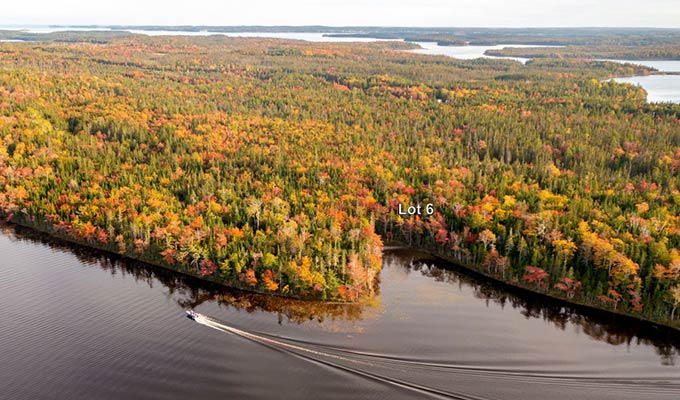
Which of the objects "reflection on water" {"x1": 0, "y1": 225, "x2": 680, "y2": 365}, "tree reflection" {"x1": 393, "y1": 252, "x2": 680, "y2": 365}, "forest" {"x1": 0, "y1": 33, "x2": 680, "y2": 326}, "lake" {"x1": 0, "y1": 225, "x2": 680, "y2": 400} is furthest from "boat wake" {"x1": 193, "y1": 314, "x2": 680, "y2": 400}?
"forest" {"x1": 0, "y1": 33, "x2": 680, "y2": 326}

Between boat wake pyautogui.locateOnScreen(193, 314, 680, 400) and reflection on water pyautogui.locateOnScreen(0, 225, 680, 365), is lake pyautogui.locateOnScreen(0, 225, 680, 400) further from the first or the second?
→ reflection on water pyautogui.locateOnScreen(0, 225, 680, 365)

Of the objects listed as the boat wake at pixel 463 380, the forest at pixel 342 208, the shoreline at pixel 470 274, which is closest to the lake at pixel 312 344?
the boat wake at pixel 463 380

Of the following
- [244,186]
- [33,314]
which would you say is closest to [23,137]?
[244,186]

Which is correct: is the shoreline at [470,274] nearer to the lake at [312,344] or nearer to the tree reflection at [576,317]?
the tree reflection at [576,317]

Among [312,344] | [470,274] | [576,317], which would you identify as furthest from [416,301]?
[576,317]

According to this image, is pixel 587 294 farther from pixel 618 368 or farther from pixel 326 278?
pixel 326 278

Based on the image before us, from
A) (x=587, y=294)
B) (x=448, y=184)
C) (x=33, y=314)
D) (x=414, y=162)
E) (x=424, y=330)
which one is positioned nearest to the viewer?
(x=424, y=330)

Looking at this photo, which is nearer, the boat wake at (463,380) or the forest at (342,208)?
the boat wake at (463,380)
